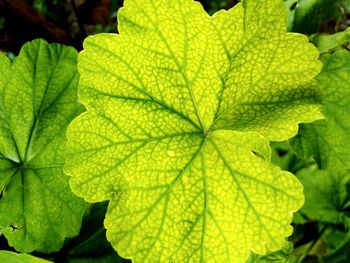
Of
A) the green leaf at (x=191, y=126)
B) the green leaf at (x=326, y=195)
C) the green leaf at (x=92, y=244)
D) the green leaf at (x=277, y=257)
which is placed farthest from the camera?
the green leaf at (x=326, y=195)

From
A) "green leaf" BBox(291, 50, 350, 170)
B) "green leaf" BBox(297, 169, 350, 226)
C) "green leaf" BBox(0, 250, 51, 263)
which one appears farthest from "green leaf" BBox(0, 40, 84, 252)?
"green leaf" BBox(297, 169, 350, 226)

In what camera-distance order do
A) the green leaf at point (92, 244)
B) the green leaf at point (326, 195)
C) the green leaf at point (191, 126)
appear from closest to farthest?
the green leaf at point (191, 126)
the green leaf at point (92, 244)
the green leaf at point (326, 195)

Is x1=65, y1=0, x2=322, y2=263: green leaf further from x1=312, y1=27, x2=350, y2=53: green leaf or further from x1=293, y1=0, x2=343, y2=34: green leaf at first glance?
x1=293, y1=0, x2=343, y2=34: green leaf

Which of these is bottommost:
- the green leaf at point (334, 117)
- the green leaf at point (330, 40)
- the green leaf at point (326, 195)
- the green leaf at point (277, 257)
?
the green leaf at point (326, 195)

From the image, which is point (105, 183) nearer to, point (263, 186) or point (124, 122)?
point (124, 122)

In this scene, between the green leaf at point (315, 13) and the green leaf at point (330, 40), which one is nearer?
the green leaf at point (330, 40)

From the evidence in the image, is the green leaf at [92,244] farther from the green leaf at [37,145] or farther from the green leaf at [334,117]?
the green leaf at [334,117]

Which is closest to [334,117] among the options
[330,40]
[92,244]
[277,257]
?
[330,40]

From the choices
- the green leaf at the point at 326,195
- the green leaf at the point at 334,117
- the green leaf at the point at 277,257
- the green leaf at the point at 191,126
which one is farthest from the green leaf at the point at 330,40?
the green leaf at the point at 326,195
